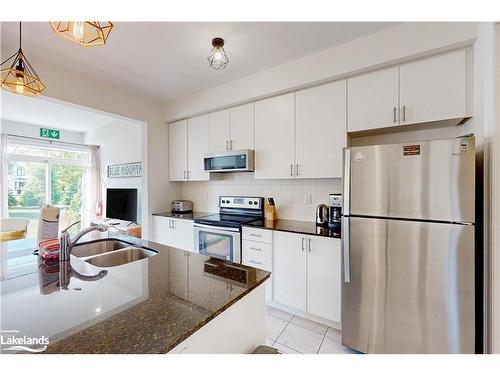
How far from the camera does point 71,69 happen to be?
2.38 metres

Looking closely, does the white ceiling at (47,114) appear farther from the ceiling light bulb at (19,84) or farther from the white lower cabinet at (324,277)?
the white lower cabinet at (324,277)

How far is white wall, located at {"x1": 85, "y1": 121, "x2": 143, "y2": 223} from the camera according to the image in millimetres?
4293

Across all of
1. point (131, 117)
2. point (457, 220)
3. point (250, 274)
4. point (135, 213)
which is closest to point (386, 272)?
point (457, 220)

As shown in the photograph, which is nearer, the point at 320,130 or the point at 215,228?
the point at 320,130

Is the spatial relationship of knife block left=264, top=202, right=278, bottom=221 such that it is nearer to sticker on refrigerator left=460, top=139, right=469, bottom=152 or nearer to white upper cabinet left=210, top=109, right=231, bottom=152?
white upper cabinet left=210, top=109, right=231, bottom=152

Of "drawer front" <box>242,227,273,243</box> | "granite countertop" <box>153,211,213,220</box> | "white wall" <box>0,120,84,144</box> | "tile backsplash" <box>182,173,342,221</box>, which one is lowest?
"drawer front" <box>242,227,273,243</box>

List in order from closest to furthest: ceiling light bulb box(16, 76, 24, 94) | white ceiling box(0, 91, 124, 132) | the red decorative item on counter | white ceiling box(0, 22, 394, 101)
A: 1. the red decorative item on counter
2. ceiling light bulb box(16, 76, 24, 94)
3. white ceiling box(0, 22, 394, 101)
4. white ceiling box(0, 91, 124, 132)

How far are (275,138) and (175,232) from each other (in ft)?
6.15

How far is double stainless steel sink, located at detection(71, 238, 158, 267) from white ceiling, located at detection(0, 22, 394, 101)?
1682 mm

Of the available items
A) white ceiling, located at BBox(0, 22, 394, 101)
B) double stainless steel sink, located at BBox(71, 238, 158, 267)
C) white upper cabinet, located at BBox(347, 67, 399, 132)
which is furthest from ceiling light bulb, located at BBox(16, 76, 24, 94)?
white upper cabinet, located at BBox(347, 67, 399, 132)

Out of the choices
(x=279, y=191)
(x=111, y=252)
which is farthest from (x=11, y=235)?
(x=279, y=191)

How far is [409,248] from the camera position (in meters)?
1.48

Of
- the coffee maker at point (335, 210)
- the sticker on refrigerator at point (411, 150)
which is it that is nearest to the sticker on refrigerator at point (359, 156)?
the sticker on refrigerator at point (411, 150)

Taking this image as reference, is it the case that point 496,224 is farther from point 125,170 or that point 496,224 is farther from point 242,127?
point 125,170
